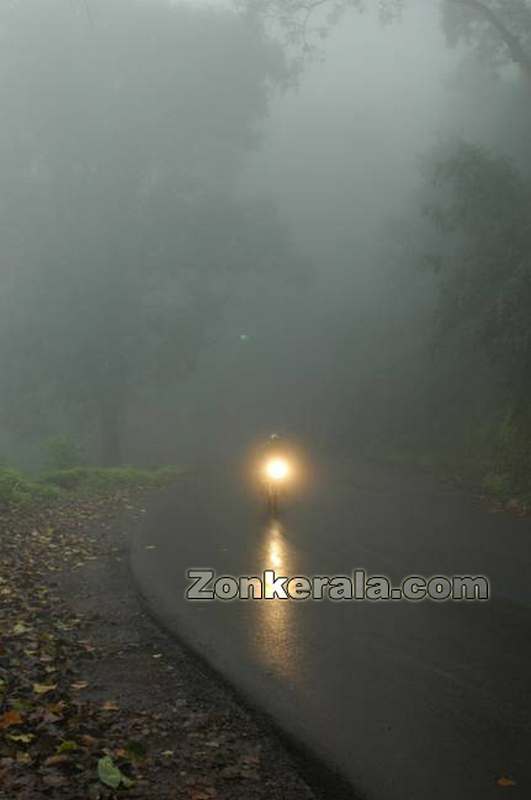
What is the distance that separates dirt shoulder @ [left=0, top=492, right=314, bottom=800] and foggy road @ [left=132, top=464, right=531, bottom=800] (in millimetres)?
340

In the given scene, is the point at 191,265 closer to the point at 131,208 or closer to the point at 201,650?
the point at 131,208

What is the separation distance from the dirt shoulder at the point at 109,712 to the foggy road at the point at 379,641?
34 cm

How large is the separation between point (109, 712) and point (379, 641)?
2601 mm

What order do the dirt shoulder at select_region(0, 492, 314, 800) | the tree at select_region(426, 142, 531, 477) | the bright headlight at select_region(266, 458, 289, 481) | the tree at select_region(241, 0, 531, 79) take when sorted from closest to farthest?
1. the dirt shoulder at select_region(0, 492, 314, 800)
2. the bright headlight at select_region(266, 458, 289, 481)
3. the tree at select_region(426, 142, 531, 477)
4. the tree at select_region(241, 0, 531, 79)

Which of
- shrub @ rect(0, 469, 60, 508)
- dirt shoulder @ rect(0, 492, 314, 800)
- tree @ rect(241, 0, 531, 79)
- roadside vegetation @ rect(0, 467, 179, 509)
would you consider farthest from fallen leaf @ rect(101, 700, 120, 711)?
tree @ rect(241, 0, 531, 79)

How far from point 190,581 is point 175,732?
13.6 feet

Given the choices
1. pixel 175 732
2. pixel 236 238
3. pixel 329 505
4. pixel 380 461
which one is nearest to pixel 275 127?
pixel 236 238

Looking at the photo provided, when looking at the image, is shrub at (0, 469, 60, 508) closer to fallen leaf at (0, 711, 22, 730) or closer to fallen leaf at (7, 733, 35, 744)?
fallen leaf at (0, 711, 22, 730)

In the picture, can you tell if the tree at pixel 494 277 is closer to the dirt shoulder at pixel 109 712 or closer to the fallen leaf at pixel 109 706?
the dirt shoulder at pixel 109 712

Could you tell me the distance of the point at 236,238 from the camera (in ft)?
89.6

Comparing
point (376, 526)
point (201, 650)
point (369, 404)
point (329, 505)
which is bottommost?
point (201, 650)

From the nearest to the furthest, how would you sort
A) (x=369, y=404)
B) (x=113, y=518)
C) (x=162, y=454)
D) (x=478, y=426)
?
(x=113, y=518)
(x=478, y=426)
(x=369, y=404)
(x=162, y=454)

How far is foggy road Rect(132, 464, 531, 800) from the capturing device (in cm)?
520

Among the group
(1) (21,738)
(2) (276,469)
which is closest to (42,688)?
(1) (21,738)
